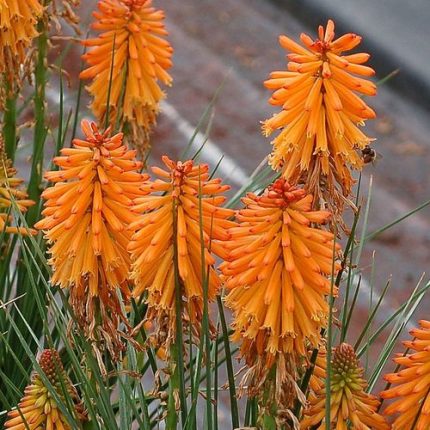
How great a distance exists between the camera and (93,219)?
1.83 meters

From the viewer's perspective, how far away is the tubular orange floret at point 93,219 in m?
1.85

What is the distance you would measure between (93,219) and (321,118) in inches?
17.9

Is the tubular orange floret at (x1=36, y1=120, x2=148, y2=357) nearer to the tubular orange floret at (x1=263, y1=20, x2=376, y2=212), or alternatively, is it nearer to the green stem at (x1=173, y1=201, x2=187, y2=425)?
the green stem at (x1=173, y1=201, x2=187, y2=425)

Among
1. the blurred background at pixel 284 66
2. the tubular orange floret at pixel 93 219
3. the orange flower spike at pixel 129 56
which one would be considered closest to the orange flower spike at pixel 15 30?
the orange flower spike at pixel 129 56

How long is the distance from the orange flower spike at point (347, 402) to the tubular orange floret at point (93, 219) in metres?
0.40

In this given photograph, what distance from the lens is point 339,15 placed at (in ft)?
27.6

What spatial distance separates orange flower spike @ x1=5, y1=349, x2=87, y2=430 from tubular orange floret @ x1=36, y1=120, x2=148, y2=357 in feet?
0.39

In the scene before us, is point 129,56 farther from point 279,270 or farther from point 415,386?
point 415,386

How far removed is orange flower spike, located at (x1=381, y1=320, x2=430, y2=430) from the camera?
176cm

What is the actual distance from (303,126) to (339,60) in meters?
0.14

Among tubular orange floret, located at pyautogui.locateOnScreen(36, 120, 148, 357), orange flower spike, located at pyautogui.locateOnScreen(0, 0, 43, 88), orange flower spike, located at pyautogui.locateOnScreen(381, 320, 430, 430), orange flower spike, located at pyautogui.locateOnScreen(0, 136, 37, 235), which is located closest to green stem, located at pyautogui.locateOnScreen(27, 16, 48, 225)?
orange flower spike, located at pyautogui.locateOnScreen(0, 0, 43, 88)

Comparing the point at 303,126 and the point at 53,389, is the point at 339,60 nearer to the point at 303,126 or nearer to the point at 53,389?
the point at 303,126

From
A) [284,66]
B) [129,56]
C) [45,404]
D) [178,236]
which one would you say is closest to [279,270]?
[178,236]

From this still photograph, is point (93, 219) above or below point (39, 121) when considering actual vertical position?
below
